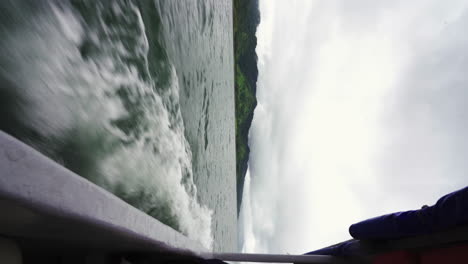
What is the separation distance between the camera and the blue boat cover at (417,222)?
1269 mm

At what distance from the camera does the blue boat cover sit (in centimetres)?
127

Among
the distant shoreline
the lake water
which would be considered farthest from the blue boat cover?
the distant shoreline

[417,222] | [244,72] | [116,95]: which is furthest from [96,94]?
[244,72]

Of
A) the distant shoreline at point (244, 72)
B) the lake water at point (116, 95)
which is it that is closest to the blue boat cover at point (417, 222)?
the lake water at point (116, 95)

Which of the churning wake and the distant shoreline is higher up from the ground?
the distant shoreline

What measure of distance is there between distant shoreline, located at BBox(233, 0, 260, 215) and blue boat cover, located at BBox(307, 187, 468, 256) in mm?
11597

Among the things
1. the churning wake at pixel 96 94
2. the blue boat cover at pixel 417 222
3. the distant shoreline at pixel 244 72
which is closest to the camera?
the blue boat cover at pixel 417 222

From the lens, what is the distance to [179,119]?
4.09 m

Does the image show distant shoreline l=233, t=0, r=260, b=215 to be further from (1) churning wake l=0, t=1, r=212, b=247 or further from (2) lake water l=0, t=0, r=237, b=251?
(1) churning wake l=0, t=1, r=212, b=247

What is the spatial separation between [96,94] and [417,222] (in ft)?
6.77

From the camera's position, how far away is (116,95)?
2262mm

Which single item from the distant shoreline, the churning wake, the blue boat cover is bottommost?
the blue boat cover

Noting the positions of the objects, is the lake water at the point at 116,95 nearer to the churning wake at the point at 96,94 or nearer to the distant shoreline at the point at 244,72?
the churning wake at the point at 96,94

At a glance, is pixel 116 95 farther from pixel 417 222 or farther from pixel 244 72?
pixel 244 72
